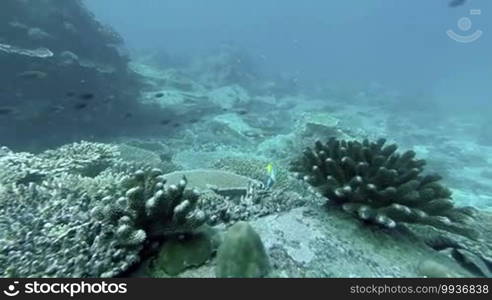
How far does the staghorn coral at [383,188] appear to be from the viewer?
4523 millimetres

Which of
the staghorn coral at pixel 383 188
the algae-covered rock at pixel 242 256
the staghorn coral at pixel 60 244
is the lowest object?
the staghorn coral at pixel 60 244

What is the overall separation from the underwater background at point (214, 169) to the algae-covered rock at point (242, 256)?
0.04ft

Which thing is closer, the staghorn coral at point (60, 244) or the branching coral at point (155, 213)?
the staghorn coral at point (60, 244)

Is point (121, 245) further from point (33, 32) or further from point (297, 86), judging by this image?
point (297, 86)

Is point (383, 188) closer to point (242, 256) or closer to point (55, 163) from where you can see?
point (242, 256)

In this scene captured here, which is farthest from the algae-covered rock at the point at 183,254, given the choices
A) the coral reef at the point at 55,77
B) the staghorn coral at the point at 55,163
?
the coral reef at the point at 55,77

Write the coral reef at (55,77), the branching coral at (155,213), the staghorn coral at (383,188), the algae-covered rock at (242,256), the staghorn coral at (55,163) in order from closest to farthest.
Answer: the algae-covered rock at (242,256)
the branching coral at (155,213)
the staghorn coral at (383,188)
the staghorn coral at (55,163)
the coral reef at (55,77)

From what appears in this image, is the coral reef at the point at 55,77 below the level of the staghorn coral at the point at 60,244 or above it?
above

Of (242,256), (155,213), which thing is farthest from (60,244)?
(242,256)

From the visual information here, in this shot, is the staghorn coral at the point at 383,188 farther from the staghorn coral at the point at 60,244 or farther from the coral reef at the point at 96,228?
the staghorn coral at the point at 60,244

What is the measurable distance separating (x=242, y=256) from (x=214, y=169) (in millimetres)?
6008

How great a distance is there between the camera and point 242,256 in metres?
3.51

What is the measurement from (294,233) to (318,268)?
0.59 metres

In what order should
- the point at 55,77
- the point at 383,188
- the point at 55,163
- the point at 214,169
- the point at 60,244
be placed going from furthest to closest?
the point at 55,77, the point at 214,169, the point at 55,163, the point at 383,188, the point at 60,244
